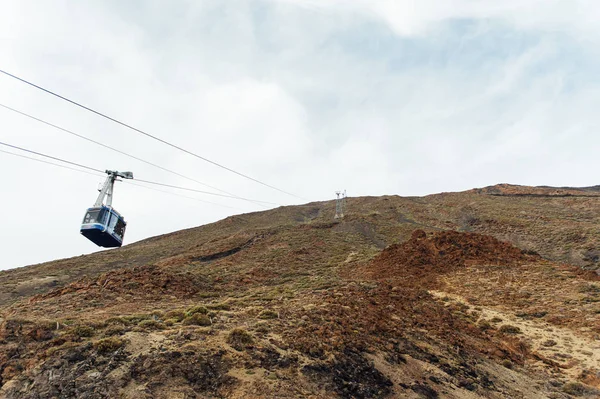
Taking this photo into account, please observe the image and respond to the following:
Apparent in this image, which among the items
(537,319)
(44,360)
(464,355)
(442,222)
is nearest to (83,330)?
(44,360)

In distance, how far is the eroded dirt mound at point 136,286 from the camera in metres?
19.5

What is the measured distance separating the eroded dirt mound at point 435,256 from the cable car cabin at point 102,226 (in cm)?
1830

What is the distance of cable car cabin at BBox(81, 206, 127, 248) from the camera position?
84.5 ft

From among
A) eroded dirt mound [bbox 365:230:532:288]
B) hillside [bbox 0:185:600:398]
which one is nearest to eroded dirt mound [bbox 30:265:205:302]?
hillside [bbox 0:185:600:398]

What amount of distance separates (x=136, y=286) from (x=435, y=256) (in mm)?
20860

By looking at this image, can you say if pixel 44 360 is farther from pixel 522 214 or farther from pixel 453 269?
pixel 522 214

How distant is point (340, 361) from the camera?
1037 centimetres

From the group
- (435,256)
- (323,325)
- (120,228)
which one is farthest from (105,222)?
(435,256)

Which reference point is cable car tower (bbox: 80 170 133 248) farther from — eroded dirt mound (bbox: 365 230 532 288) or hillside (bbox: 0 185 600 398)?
eroded dirt mound (bbox: 365 230 532 288)

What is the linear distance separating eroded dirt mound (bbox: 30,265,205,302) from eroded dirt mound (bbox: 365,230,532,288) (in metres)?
12.4

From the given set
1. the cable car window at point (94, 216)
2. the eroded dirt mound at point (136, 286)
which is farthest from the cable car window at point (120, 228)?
the eroded dirt mound at point (136, 286)

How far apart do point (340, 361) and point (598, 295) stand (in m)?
16.5

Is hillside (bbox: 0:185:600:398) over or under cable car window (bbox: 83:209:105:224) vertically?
under

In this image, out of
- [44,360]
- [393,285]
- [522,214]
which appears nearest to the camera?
[44,360]
